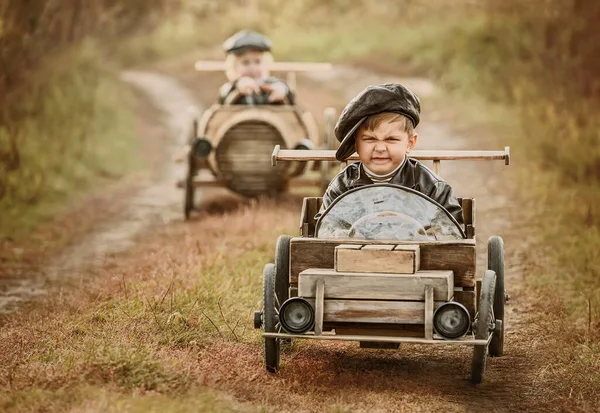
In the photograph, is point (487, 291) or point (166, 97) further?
point (166, 97)

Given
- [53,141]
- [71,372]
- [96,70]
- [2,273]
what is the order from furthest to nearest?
[96,70] → [53,141] → [2,273] → [71,372]

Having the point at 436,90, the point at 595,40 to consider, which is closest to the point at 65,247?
the point at 595,40

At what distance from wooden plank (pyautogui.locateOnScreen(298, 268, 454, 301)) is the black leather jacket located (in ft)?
2.79

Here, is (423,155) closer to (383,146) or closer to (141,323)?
(383,146)

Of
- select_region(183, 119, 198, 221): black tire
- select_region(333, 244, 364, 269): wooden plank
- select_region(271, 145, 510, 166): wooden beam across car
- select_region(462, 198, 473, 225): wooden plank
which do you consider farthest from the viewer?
select_region(183, 119, 198, 221): black tire

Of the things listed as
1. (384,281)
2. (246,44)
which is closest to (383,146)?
(384,281)

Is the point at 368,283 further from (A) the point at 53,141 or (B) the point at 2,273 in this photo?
(A) the point at 53,141

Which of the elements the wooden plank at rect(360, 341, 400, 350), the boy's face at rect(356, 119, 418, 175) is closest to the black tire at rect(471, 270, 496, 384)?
the wooden plank at rect(360, 341, 400, 350)

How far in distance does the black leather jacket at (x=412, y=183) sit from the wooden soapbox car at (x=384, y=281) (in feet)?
0.83

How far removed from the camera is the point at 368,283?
5.98 metres

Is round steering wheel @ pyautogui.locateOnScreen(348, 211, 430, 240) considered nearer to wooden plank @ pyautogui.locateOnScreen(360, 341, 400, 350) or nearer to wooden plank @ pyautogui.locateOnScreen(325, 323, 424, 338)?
wooden plank @ pyautogui.locateOnScreen(325, 323, 424, 338)

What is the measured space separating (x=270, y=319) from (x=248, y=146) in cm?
660

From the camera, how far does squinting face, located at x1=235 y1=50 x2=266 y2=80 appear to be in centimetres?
1338

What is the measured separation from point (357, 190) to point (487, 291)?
0.96 m
